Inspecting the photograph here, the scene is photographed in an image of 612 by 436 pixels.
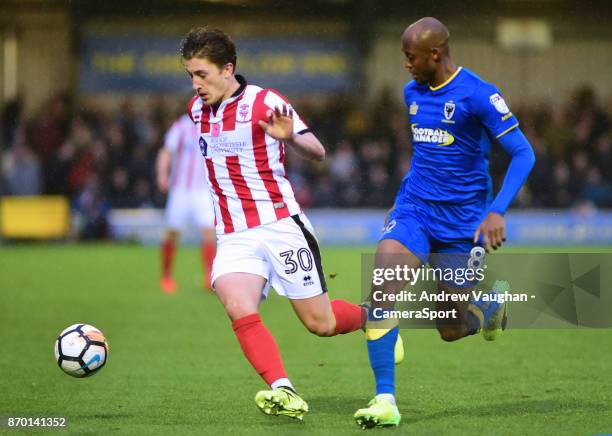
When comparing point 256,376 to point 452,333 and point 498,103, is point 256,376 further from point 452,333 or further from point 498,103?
point 498,103

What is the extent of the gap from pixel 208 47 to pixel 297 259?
1.18 m

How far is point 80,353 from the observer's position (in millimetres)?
6195


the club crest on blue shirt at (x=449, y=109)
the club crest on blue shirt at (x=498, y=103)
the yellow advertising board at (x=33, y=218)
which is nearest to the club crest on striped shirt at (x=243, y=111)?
the club crest on blue shirt at (x=449, y=109)

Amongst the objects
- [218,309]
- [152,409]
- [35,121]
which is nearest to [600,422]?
[152,409]

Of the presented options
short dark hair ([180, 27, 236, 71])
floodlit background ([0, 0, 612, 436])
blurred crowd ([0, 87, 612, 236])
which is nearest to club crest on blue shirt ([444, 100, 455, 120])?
short dark hair ([180, 27, 236, 71])

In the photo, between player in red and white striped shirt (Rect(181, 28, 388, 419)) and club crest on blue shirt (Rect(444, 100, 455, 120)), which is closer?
player in red and white striped shirt (Rect(181, 28, 388, 419))

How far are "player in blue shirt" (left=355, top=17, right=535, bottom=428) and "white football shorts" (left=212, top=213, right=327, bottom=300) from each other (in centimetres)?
37

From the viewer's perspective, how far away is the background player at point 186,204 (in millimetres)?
12336

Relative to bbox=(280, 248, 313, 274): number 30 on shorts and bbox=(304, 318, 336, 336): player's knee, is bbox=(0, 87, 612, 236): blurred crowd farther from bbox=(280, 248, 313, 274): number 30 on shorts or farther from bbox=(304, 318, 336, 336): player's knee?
bbox=(280, 248, 313, 274): number 30 on shorts

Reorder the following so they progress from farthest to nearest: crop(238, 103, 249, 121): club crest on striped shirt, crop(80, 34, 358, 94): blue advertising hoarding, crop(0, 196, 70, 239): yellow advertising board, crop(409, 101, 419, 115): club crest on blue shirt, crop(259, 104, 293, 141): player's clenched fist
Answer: crop(80, 34, 358, 94): blue advertising hoarding < crop(0, 196, 70, 239): yellow advertising board < crop(409, 101, 419, 115): club crest on blue shirt < crop(238, 103, 249, 121): club crest on striped shirt < crop(259, 104, 293, 141): player's clenched fist

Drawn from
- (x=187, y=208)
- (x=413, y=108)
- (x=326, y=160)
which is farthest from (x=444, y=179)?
(x=326, y=160)

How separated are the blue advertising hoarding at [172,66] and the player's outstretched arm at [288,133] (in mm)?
17356

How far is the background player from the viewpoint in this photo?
12.3 metres

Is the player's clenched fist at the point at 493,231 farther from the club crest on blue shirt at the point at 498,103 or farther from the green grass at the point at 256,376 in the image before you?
the green grass at the point at 256,376
